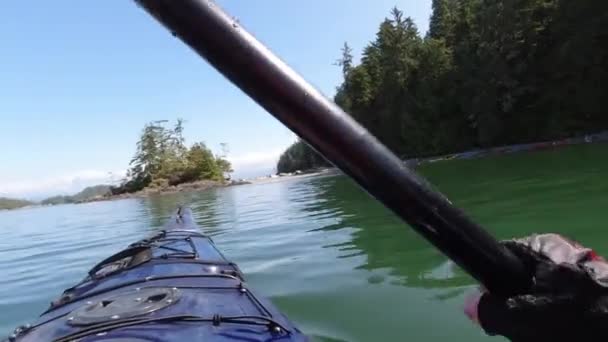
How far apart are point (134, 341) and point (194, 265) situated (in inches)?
63.6

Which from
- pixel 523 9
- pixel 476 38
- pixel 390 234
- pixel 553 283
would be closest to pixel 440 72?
pixel 476 38

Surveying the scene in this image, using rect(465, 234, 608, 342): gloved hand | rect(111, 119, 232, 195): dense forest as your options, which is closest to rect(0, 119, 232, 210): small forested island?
rect(111, 119, 232, 195): dense forest

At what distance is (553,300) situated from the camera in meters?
0.70

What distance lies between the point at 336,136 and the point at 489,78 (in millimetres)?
33108

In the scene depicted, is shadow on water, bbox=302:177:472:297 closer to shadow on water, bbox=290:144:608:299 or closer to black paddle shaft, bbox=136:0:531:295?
shadow on water, bbox=290:144:608:299

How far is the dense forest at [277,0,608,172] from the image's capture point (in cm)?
2722

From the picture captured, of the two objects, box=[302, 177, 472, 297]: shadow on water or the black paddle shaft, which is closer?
the black paddle shaft

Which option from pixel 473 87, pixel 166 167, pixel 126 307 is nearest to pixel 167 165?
pixel 166 167

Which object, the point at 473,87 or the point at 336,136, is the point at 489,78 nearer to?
the point at 473,87

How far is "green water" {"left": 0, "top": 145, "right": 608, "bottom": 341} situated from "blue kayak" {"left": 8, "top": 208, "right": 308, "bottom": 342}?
115 centimetres

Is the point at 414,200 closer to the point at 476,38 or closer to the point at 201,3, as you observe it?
the point at 201,3

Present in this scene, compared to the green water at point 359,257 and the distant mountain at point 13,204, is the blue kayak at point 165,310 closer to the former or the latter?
the green water at point 359,257

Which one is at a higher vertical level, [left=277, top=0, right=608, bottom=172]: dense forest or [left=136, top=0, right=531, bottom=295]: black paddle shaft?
[left=277, top=0, right=608, bottom=172]: dense forest

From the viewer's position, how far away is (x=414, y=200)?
70 cm
